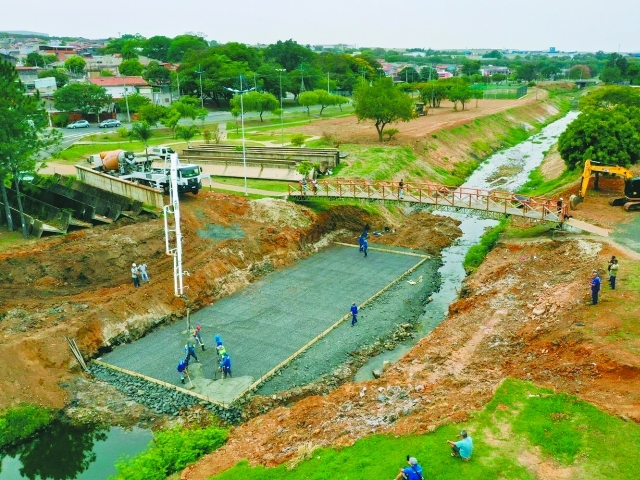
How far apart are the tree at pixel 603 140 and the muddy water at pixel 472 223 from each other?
334 inches

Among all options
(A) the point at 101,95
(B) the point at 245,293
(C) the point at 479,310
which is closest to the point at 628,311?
(C) the point at 479,310

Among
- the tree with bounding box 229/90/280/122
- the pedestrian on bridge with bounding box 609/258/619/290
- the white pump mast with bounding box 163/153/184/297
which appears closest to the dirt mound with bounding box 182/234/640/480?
the pedestrian on bridge with bounding box 609/258/619/290

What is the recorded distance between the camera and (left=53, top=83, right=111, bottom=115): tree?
78.8m

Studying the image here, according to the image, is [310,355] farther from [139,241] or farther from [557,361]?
[139,241]

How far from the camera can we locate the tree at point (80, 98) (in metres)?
78.8

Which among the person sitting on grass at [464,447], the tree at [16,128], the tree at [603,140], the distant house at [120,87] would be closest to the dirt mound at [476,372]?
the person sitting on grass at [464,447]

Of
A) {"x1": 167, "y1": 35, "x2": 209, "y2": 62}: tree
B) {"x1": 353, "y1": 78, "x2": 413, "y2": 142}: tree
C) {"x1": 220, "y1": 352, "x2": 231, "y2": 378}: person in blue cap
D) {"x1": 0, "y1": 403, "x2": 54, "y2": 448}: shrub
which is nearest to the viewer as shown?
{"x1": 0, "y1": 403, "x2": 54, "y2": 448}: shrub

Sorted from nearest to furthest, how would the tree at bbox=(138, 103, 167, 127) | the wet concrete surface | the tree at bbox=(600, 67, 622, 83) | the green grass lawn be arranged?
1. the green grass lawn
2. the wet concrete surface
3. the tree at bbox=(138, 103, 167, 127)
4. the tree at bbox=(600, 67, 622, 83)

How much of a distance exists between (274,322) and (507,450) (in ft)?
47.8

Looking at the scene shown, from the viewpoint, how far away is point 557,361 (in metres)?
20.1

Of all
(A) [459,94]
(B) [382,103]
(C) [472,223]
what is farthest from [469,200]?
(A) [459,94]

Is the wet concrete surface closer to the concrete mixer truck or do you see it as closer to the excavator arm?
the concrete mixer truck

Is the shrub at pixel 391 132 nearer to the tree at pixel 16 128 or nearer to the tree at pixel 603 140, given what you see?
the tree at pixel 603 140

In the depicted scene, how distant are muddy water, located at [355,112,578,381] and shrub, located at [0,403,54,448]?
1256 centimetres
